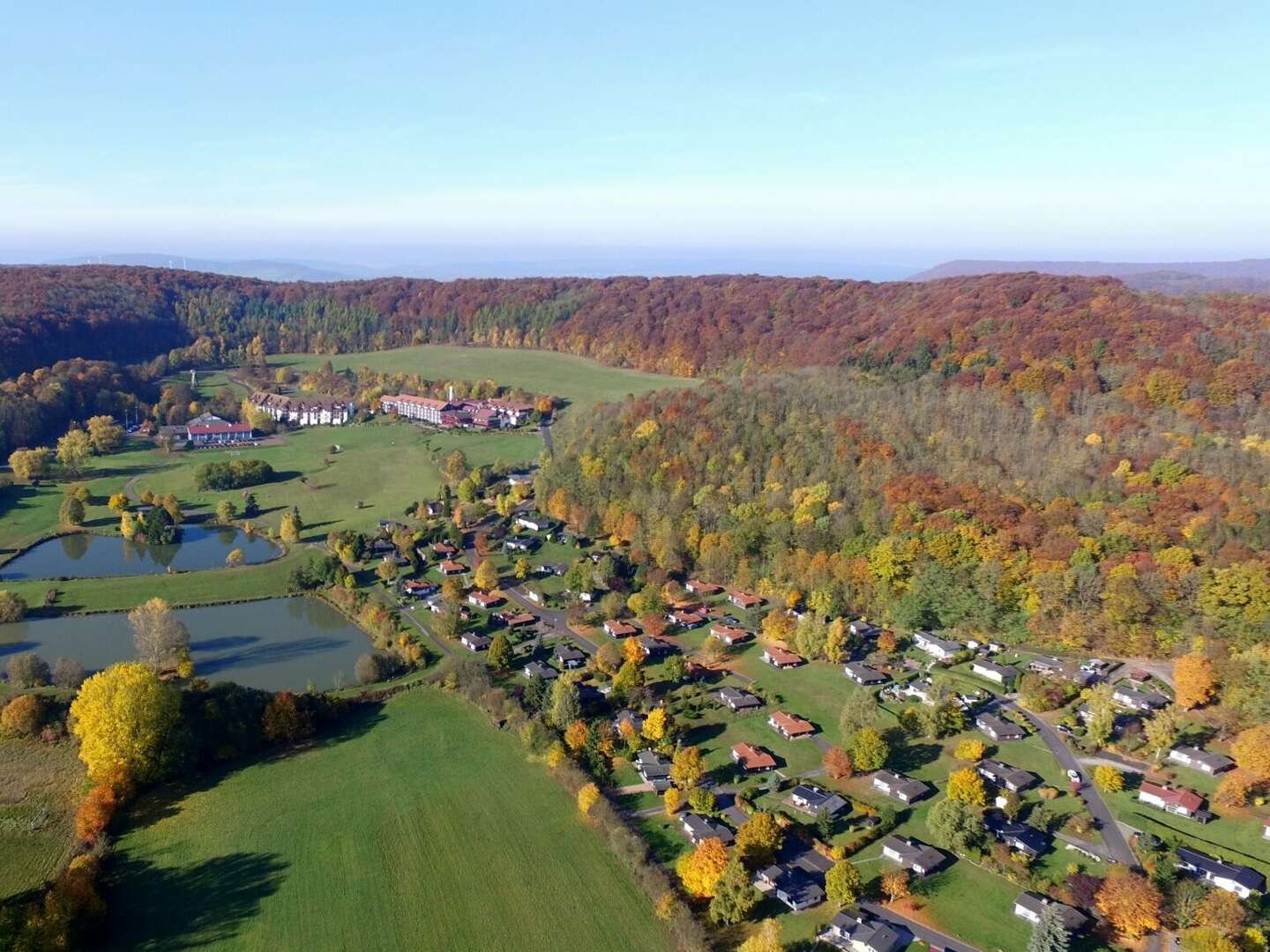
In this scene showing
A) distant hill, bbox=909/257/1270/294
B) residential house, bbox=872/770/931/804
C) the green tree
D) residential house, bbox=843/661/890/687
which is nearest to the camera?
the green tree

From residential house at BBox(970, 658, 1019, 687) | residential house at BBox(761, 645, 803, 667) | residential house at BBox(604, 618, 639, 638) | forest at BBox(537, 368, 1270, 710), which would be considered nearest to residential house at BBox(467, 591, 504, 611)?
residential house at BBox(604, 618, 639, 638)

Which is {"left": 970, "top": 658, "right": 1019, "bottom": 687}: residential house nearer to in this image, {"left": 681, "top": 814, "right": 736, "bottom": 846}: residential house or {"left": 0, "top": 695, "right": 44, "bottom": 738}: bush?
{"left": 681, "top": 814, "right": 736, "bottom": 846}: residential house

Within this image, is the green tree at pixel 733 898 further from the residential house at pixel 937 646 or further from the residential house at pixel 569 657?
the residential house at pixel 937 646

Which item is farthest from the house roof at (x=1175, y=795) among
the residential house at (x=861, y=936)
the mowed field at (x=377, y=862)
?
the mowed field at (x=377, y=862)

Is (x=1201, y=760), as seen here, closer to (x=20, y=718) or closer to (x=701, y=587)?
(x=701, y=587)

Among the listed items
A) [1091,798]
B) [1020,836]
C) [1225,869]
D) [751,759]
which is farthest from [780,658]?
[1225,869]

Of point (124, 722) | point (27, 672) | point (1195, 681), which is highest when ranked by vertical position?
point (124, 722)

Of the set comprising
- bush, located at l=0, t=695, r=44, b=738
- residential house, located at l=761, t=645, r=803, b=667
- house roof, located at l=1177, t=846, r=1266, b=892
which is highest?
bush, located at l=0, t=695, r=44, b=738
